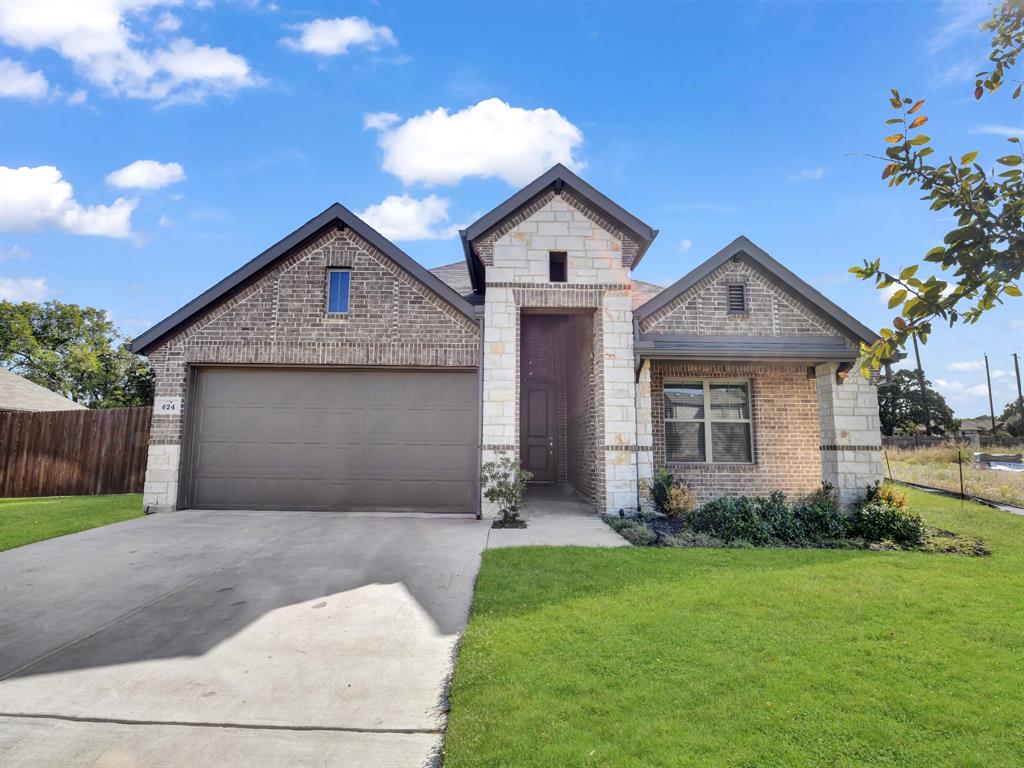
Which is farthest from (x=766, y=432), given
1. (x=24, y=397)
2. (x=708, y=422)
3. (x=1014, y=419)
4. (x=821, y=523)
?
(x=1014, y=419)

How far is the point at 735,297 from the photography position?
412 inches

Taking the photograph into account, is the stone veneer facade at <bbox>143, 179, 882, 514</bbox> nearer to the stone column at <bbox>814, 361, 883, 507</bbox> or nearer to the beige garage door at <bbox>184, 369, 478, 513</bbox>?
the stone column at <bbox>814, 361, 883, 507</bbox>

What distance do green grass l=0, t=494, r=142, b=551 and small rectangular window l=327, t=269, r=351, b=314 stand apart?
510cm

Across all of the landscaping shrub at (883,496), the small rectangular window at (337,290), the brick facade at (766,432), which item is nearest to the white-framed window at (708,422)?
the brick facade at (766,432)

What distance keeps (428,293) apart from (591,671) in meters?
7.81

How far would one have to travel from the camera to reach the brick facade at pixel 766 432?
1048 centimetres

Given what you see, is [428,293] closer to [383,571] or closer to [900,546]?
[383,571]

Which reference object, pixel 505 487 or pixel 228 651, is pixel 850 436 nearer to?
pixel 505 487

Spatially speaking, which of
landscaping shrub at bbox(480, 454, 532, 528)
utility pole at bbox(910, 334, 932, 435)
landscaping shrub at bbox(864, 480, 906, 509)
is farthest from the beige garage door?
utility pole at bbox(910, 334, 932, 435)

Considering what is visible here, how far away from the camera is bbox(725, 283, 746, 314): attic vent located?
1042cm

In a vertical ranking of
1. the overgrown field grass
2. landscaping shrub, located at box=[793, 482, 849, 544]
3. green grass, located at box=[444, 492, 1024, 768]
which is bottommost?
green grass, located at box=[444, 492, 1024, 768]

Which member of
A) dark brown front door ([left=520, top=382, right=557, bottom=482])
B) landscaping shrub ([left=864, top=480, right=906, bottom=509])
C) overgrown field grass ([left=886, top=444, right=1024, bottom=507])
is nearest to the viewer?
landscaping shrub ([left=864, top=480, right=906, bottom=509])

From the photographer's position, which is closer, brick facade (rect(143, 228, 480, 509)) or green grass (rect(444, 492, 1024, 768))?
green grass (rect(444, 492, 1024, 768))

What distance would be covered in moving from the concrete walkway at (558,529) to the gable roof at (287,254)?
4.05m
